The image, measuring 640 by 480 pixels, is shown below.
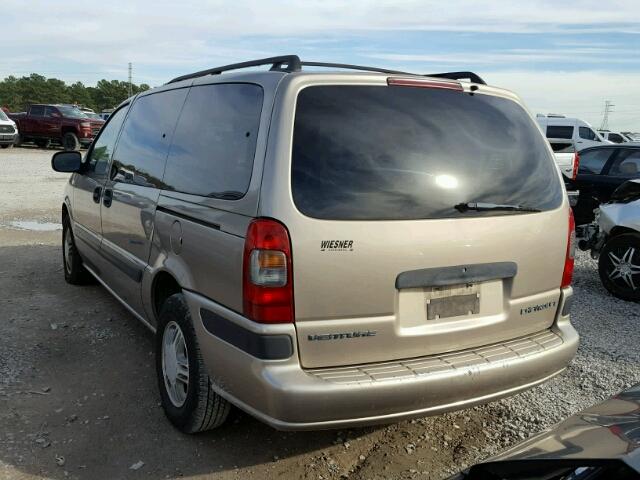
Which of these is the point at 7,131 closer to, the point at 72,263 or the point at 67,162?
the point at 72,263

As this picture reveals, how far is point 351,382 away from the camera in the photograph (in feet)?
8.22

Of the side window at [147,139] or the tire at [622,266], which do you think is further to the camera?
the tire at [622,266]

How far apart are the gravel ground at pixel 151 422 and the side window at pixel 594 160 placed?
5.86m

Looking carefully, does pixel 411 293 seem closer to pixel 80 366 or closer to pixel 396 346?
pixel 396 346

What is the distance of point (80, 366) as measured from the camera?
4.07 meters

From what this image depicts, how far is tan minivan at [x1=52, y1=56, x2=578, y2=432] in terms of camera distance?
250 centimetres

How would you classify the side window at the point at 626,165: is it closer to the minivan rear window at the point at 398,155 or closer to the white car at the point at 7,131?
the minivan rear window at the point at 398,155

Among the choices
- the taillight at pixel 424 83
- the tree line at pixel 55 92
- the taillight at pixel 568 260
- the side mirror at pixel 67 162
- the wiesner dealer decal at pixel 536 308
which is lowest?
the wiesner dealer decal at pixel 536 308

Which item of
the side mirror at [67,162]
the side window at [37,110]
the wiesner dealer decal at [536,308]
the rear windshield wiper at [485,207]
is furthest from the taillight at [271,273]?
the side window at [37,110]

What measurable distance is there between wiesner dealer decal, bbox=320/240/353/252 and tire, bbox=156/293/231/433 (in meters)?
0.95

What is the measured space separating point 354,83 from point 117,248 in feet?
7.71

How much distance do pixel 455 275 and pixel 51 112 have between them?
25.8 meters

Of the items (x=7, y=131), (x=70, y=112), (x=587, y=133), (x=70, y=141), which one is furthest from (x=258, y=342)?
(x=70, y=112)

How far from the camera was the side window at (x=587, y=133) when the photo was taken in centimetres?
2334
